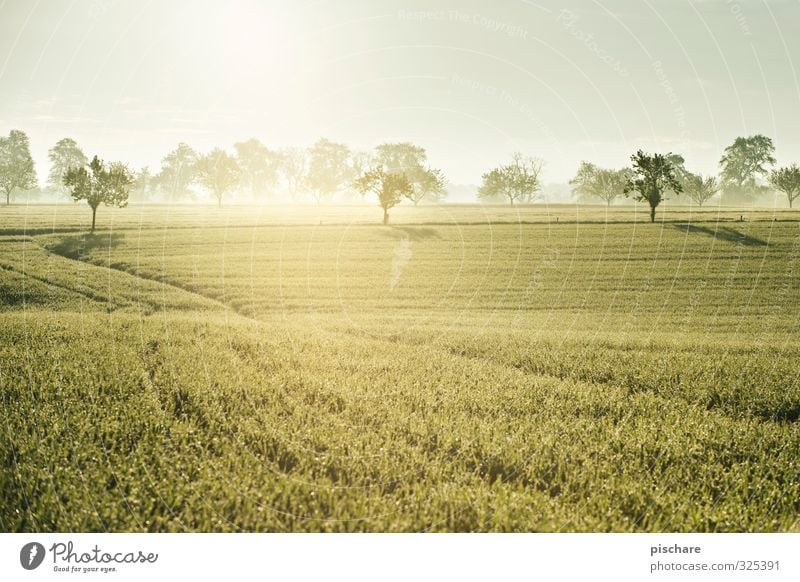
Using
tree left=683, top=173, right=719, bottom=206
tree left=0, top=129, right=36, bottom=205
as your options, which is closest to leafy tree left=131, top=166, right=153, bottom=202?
tree left=0, top=129, right=36, bottom=205

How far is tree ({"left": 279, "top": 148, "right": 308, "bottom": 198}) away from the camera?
19953 millimetres

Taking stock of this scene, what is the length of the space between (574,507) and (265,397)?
400cm

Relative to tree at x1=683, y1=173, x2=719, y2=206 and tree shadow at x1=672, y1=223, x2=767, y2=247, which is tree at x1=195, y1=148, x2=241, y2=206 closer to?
tree shadow at x1=672, y1=223, x2=767, y2=247

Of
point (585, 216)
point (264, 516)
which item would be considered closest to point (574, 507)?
point (264, 516)

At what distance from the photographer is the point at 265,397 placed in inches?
287

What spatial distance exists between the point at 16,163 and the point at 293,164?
28.8 feet

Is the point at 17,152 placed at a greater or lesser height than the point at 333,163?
lesser

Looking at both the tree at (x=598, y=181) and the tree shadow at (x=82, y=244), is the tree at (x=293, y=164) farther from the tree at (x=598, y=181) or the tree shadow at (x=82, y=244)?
the tree at (x=598, y=181)

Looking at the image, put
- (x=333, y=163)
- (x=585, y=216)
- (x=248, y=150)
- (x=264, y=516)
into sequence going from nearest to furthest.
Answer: (x=264, y=516) → (x=248, y=150) → (x=333, y=163) → (x=585, y=216)

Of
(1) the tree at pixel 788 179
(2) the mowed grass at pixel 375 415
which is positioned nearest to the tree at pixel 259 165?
(2) the mowed grass at pixel 375 415
